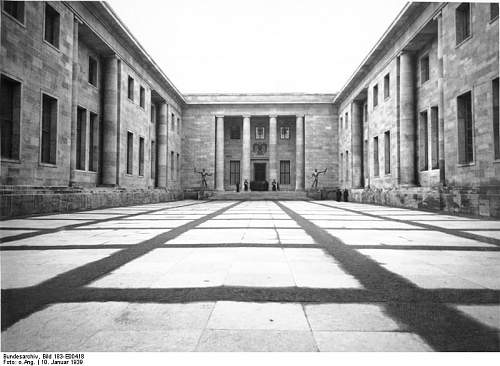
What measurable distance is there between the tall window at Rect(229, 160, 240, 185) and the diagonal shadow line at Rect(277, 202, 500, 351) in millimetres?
37087

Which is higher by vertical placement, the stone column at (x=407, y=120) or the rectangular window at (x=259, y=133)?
the rectangular window at (x=259, y=133)

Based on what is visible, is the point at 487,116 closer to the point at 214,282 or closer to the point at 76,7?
the point at 214,282

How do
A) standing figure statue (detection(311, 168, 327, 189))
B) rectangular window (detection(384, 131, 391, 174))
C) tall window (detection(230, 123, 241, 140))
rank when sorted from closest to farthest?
rectangular window (detection(384, 131, 391, 174)), standing figure statue (detection(311, 168, 327, 189)), tall window (detection(230, 123, 241, 140))

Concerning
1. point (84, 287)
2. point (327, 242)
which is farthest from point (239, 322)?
point (327, 242)

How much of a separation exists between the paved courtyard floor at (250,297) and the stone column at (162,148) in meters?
24.7

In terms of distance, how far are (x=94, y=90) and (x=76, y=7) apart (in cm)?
448

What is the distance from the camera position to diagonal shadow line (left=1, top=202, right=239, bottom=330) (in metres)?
2.42

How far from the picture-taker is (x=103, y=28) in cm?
1781

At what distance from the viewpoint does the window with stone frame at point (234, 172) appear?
40688mm

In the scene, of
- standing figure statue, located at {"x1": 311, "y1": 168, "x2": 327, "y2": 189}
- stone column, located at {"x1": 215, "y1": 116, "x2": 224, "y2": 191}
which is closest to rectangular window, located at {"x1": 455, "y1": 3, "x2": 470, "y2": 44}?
standing figure statue, located at {"x1": 311, "y1": 168, "x2": 327, "y2": 189}

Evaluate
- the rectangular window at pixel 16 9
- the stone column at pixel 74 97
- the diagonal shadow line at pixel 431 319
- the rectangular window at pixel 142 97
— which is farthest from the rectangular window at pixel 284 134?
the diagonal shadow line at pixel 431 319

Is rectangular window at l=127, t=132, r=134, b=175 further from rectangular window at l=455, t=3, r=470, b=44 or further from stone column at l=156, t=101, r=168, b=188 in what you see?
rectangular window at l=455, t=3, r=470, b=44

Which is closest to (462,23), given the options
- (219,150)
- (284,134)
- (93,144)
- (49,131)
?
(49,131)

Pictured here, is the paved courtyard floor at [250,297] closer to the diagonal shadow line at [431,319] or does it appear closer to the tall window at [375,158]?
the diagonal shadow line at [431,319]
